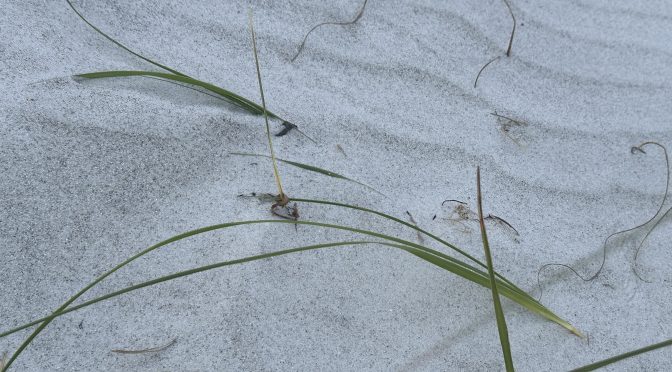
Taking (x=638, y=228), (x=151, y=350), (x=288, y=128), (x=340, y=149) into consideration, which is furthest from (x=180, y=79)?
(x=638, y=228)

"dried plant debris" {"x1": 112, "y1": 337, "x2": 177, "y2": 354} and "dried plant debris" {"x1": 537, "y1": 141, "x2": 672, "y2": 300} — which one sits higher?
"dried plant debris" {"x1": 537, "y1": 141, "x2": 672, "y2": 300}

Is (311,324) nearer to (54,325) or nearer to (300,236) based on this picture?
(300,236)

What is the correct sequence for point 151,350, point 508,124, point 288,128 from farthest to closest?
point 508,124
point 288,128
point 151,350

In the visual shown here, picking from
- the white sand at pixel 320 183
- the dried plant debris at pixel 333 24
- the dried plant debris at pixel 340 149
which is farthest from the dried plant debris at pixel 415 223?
the dried plant debris at pixel 333 24

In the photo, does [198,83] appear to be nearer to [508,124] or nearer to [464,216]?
[464,216]

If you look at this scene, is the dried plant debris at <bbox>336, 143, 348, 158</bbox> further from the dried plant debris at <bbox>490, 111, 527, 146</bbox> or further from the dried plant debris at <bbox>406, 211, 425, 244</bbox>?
the dried plant debris at <bbox>490, 111, 527, 146</bbox>

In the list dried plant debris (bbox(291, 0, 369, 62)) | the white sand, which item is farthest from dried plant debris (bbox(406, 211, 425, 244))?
dried plant debris (bbox(291, 0, 369, 62))
